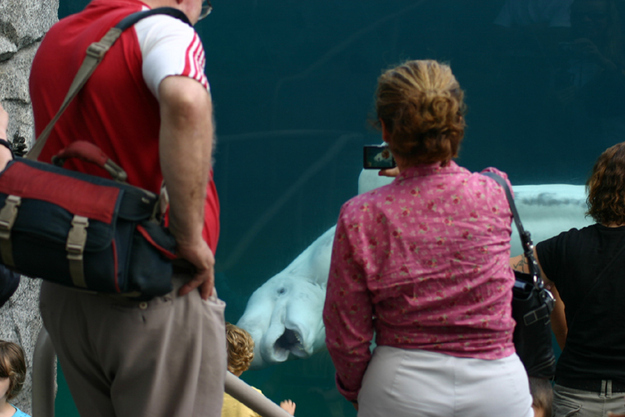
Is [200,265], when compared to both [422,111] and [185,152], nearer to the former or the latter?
[185,152]

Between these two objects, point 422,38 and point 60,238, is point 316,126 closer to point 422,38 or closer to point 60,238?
point 422,38

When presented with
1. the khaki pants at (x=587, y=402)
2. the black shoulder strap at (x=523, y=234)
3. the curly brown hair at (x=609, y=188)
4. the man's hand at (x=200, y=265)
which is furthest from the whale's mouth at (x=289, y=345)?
the man's hand at (x=200, y=265)

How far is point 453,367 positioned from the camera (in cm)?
122

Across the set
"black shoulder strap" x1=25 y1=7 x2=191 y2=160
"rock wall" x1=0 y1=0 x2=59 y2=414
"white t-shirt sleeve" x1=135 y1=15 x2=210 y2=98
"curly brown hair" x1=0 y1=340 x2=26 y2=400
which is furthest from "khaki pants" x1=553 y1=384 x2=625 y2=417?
"rock wall" x1=0 y1=0 x2=59 y2=414

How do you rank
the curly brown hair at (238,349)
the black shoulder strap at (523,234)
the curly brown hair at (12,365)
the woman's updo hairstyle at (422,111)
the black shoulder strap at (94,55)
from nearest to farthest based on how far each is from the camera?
the black shoulder strap at (94,55), the woman's updo hairstyle at (422,111), the black shoulder strap at (523,234), the curly brown hair at (12,365), the curly brown hair at (238,349)

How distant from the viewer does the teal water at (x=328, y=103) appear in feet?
24.5

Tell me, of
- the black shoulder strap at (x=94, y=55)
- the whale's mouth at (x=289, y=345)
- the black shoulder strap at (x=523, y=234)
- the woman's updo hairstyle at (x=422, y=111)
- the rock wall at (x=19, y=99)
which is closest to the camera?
the black shoulder strap at (x=94, y=55)

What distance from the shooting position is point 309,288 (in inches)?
242

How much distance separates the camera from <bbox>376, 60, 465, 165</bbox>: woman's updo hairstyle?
1209 millimetres

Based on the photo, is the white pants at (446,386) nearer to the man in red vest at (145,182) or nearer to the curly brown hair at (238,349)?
the man in red vest at (145,182)

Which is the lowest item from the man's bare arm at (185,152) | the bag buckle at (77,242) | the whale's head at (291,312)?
the whale's head at (291,312)

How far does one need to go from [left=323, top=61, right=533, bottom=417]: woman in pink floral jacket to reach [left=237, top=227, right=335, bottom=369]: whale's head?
176 inches

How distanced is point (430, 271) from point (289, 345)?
4.90 meters

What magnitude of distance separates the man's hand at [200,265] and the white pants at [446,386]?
42 centimetres
